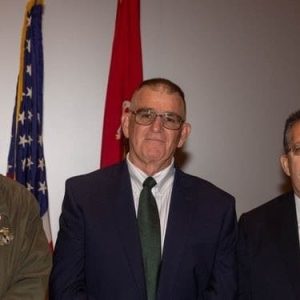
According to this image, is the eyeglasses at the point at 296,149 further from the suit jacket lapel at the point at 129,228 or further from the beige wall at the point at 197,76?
the beige wall at the point at 197,76

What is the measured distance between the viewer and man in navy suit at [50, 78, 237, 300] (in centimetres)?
199

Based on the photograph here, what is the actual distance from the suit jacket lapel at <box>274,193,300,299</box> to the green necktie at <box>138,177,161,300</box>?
23.0 inches

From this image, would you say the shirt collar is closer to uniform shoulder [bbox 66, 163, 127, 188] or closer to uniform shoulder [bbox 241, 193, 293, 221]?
uniform shoulder [bbox 66, 163, 127, 188]

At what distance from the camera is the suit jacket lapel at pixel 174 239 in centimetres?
197

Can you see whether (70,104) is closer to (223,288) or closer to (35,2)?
(35,2)

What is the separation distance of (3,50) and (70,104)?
0.61 metres

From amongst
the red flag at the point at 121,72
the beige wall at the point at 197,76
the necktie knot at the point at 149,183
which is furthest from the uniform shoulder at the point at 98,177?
the beige wall at the point at 197,76

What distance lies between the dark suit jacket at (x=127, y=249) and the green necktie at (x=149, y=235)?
0.11 feet

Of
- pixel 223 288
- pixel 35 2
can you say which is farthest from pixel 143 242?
pixel 35 2

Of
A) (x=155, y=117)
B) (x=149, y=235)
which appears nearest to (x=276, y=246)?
(x=149, y=235)

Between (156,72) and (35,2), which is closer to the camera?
(35,2)

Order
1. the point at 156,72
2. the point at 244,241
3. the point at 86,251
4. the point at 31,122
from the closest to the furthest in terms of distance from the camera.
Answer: the point at 86,251 < the point at 244,241 < the point at 31,122 < the point at 156,72

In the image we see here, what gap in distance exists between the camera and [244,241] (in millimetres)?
2186

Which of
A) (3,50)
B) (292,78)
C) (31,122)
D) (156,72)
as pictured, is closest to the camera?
(31,122)
